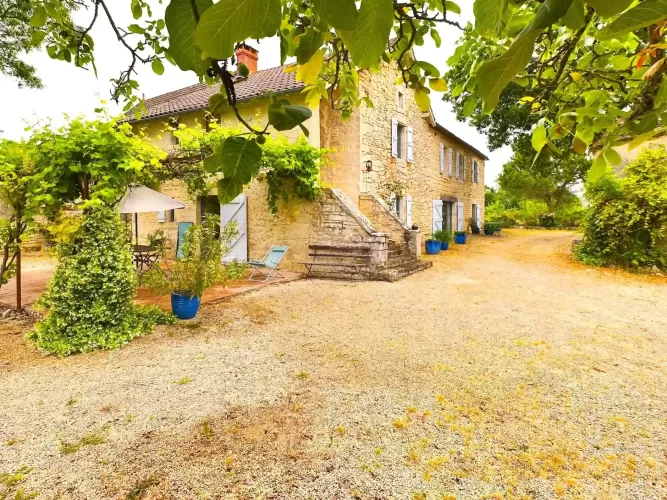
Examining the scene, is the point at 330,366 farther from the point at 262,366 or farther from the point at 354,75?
the point at 354,75

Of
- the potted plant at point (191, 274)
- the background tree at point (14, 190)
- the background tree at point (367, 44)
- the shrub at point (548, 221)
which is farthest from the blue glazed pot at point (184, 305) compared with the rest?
the shrub at point (548, 221)

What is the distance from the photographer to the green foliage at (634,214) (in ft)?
29.1

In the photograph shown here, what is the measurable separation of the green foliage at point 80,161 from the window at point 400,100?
10363 mm

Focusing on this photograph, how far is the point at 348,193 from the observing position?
35.6ft

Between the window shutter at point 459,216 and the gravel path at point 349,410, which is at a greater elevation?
the window shutter at point 459,216

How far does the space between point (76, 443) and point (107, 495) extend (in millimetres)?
662

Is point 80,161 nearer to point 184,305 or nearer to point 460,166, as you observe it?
point 184,305

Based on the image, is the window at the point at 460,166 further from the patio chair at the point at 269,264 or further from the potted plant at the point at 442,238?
the patio chair at the point at 269,264

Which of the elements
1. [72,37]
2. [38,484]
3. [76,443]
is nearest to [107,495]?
[38,484]

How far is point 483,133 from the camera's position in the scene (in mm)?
16016

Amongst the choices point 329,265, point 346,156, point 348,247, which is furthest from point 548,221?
point 329,265

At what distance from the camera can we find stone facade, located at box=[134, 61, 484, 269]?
30.5 feet

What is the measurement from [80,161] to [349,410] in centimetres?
413

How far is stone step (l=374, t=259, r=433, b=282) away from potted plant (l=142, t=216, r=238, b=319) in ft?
14.1
